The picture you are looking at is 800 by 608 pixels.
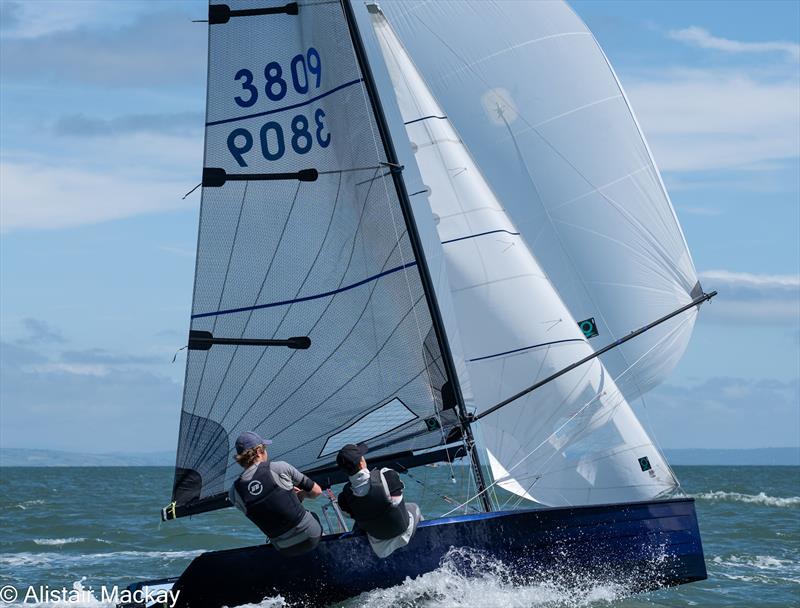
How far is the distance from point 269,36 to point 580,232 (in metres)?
3.18

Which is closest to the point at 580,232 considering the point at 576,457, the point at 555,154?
the point at 555,154

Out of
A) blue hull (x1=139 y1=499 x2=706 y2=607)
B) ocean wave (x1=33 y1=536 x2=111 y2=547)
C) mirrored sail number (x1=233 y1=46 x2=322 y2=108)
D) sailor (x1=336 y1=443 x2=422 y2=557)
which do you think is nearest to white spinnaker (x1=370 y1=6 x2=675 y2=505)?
blue hull (x1=139 y1=499 x2=706 y2=607)

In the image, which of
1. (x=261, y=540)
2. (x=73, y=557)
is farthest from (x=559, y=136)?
(x=261, y=540)

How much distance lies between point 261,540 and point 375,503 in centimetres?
879

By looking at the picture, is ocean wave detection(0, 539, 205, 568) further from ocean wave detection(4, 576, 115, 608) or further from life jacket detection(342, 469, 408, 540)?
life jacket detection(342, 469, 408, 540)

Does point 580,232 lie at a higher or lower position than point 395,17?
lower

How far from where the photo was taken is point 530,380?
32.7 feet

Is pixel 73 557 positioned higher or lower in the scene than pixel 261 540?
higher

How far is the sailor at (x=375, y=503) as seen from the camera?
809 centimetres

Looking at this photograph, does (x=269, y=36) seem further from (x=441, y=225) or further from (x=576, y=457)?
(x=576, y=457)

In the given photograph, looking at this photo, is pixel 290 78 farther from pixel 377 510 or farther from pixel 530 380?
pixel 377 510

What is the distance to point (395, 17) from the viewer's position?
10656 mm

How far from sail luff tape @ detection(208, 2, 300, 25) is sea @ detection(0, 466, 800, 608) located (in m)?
3.94

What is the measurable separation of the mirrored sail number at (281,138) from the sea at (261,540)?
9.30 feet
